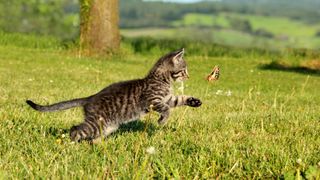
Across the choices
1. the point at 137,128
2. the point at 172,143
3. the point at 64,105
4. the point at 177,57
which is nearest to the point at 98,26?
the point at 137,128

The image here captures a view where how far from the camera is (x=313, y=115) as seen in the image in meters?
9.20

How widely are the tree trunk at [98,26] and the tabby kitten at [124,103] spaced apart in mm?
16169

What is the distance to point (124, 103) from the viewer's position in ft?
22.3

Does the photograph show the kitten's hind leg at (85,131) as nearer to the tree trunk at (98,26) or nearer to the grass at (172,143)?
the grass at (172,143)

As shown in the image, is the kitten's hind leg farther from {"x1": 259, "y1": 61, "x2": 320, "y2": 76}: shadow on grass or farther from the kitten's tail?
{"x1": 259, "y1": 61, "x2": 320, "y2": 76}: shadow on grass

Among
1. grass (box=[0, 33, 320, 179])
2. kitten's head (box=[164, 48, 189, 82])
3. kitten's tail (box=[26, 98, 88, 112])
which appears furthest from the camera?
kitten's head (box=[164, 48, 189, 82])

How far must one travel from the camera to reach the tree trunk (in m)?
23.2

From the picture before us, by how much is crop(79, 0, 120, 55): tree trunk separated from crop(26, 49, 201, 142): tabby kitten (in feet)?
53.0

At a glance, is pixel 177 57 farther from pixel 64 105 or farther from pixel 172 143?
pixel 64 105

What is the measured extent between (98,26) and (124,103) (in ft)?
55.7

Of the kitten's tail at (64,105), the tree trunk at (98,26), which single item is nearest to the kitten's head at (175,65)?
the kitten's tail at (64,105)

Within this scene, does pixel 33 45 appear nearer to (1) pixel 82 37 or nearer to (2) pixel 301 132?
(1) pixel 82 37

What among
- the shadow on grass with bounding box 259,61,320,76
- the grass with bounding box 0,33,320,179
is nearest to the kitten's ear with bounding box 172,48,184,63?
the grass with bounding box 0,33,320,179

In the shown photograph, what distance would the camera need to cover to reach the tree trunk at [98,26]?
2319cm
